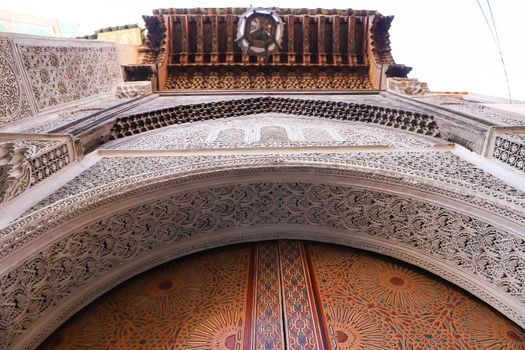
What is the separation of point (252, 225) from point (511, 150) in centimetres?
155

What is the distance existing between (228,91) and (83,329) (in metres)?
3.04

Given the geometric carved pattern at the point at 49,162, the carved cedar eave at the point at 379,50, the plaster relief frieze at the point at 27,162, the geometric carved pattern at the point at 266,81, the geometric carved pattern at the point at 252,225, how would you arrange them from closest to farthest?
the geometric carved pattern at the point at 252,225 → the plaster relief frieze at the point at 27,162 → the geometric carved pattern at the point at 49,162 → the carved cedar eave at the point at 379,50 → the geometric carved pattern at the point at 266,81

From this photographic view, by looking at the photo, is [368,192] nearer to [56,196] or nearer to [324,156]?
[324,156]

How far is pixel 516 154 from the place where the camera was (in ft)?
5.57

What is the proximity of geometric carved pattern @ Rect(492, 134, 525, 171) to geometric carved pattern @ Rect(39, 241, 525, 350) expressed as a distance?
765 millimetres

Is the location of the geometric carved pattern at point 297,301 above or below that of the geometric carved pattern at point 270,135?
below

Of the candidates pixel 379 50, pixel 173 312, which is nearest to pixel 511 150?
pixel 173 312

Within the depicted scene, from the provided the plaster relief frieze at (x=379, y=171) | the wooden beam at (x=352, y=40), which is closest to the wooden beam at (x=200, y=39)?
the wooden beam at (x=352, y=40)

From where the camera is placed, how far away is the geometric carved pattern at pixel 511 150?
1666mm

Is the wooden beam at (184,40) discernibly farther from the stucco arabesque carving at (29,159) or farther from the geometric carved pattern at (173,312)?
the geometric carved pattern at (173,312)

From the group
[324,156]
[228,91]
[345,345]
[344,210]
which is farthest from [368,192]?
[228,91]

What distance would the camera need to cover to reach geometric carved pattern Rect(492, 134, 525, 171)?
1666 millimetres

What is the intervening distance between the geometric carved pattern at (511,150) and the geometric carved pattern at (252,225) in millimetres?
512

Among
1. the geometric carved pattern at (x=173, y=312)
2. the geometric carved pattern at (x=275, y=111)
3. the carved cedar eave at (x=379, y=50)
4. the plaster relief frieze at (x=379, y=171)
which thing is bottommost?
the geometric carved pattern at (x=173, y=312)
